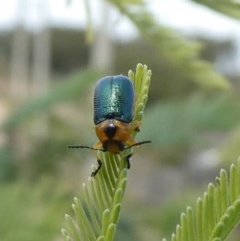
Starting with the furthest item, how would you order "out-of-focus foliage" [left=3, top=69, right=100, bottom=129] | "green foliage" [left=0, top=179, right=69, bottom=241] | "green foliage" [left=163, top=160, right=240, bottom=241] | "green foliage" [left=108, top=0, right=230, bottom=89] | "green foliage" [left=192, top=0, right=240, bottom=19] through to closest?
"out-of-focus foliage" [left=3, top=69, right=100, bottom=129], "green foliage" [left=0, top=179, right=69, bottom=241], "green foliage" [left=108, top=0, right=230, bottom=89], "green foliage" [left=192, top=0, right=240, bottom=19], "green foliage" [left=163, top=160, right=240, bottom=241]

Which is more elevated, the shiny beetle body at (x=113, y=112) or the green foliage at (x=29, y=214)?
the green foliage at (x=29, y=214)

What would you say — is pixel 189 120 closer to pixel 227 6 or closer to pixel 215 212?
pixel 227 6

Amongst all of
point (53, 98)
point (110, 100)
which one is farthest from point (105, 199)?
point (53, 98)

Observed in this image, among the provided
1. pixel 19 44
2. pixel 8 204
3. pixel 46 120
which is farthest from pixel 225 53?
pixel 8 204

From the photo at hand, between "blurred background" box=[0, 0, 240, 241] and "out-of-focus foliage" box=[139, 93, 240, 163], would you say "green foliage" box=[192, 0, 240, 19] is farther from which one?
"out-of-focus foliage" box=[139, 93, 240, 163]

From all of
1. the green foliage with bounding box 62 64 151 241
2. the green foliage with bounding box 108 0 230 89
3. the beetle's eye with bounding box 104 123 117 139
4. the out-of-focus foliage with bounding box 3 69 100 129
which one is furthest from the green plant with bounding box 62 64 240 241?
the out-of-focus foliage with bounding box 3 69 100 129

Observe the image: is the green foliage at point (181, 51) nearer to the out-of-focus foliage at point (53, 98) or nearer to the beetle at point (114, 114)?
the beetle at point (114, 114)

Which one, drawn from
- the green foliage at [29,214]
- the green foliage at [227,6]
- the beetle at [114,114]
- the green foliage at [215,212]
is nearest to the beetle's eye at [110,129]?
the beetle at [114,114]
